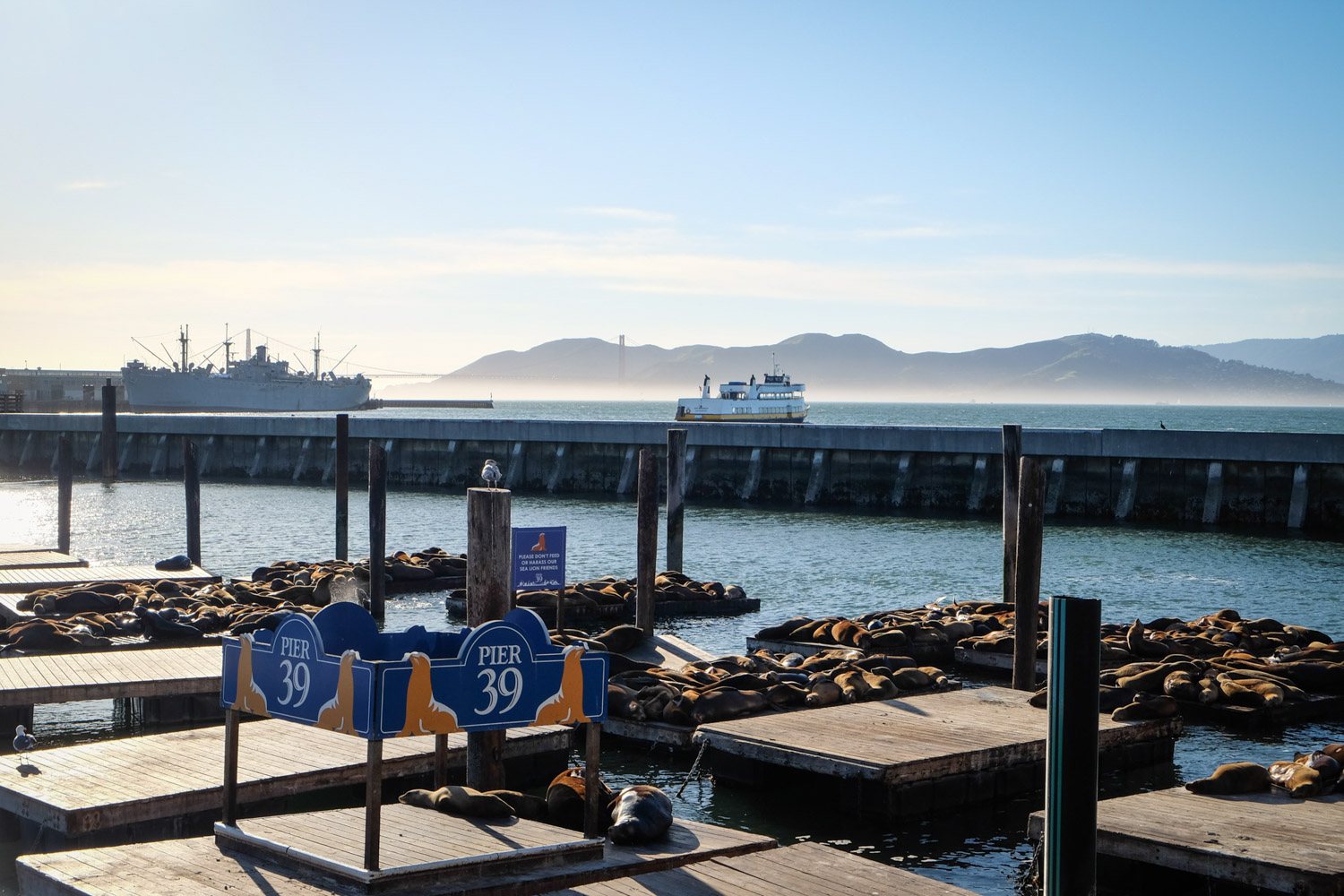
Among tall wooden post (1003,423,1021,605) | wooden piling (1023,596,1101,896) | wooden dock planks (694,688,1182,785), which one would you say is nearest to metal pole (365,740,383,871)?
wooden piling (1023,596,1101,896)

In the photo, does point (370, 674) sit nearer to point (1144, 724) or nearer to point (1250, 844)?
point (1250, 844)

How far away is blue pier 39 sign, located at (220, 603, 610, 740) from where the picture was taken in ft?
20.6

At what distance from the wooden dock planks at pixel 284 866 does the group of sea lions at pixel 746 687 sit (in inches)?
165

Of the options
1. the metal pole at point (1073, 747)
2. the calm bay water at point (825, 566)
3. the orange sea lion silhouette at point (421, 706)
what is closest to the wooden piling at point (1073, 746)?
the metal pole at point (1073, 747)

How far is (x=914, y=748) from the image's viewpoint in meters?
9.98

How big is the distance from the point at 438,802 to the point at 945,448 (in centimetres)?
3311

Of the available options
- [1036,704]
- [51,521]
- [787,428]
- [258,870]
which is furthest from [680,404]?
[258,870]

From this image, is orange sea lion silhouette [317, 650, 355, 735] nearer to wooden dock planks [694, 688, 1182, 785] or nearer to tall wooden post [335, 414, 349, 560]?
wooden dock planks [694, 688, 1182, 785]

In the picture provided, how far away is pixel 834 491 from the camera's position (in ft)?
135

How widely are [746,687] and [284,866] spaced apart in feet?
19.9

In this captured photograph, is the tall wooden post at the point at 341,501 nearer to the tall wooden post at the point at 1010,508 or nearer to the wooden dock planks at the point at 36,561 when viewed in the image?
the wooden dock planks at the point at 36,561

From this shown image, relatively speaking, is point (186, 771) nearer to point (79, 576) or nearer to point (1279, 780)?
point (1279, 780)

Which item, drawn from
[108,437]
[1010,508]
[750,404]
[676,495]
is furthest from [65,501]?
[750,404]

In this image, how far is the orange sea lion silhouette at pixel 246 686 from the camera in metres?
6.85
